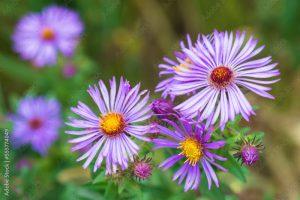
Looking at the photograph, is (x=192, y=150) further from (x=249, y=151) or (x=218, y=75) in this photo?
(x=218, y=75)

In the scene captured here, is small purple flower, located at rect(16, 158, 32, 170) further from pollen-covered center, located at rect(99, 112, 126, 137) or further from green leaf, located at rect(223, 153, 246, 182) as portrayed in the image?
green leaf, located at rect(223, 153, 246, 182)

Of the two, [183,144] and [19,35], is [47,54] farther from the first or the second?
[183,144]

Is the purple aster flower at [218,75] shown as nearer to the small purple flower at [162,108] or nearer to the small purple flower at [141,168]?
the small purple flower at [162,108]

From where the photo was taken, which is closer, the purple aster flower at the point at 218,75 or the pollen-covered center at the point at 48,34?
the purple aster flower at the point at 218,75

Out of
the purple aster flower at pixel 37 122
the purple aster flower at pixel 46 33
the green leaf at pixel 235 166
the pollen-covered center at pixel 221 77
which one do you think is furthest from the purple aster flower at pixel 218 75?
the purple aster flower at pixel 46 33

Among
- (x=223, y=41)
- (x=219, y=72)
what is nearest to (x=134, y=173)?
(x=219, y=72)

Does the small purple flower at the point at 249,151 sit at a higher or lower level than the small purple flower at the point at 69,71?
lower

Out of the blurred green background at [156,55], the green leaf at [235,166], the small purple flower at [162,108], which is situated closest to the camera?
the small purple flower at [162,108]
